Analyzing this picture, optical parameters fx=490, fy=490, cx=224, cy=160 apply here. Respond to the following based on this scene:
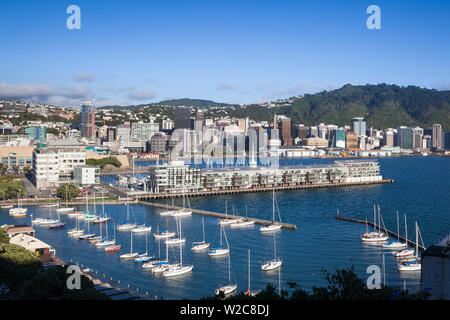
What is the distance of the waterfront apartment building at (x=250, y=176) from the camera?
2667 cm

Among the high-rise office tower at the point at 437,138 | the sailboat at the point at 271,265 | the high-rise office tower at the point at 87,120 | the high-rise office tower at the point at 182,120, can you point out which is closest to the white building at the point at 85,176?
the sailboat at the point at 271,265

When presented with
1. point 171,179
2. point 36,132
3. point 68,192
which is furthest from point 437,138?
point 68,192

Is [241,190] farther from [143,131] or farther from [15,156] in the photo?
[143,131]

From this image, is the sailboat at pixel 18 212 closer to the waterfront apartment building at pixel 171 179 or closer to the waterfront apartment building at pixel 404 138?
the waterfront apartment building at pixel 171 179

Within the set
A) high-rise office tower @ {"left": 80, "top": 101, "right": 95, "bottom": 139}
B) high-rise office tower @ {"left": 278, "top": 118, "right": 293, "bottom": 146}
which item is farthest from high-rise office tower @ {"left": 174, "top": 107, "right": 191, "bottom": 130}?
high-rise office tower @ {"left": 278, "top": 118, "right": 293, "bottom": 146}

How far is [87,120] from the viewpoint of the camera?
224ft

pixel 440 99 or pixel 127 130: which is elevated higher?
pixel 440 99

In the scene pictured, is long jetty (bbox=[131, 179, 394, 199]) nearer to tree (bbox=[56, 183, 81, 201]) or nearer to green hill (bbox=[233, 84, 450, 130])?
tree (bbox=[56, 183, 81, 201])

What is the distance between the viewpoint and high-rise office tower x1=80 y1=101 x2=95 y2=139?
6800 cm

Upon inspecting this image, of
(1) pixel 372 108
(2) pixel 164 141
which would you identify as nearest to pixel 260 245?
(2) pixel 164 141

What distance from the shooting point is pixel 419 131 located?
8769cm
